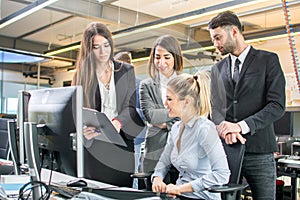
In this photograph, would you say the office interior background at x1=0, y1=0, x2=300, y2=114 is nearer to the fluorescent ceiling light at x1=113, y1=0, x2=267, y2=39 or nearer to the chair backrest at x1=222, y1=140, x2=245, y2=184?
the fluorescent ceiling light at x1=113, y1=0, x2=267, y2=39

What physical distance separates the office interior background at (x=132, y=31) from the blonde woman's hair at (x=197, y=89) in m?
0.10

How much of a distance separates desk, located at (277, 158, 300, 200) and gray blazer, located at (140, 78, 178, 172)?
5.79 ft

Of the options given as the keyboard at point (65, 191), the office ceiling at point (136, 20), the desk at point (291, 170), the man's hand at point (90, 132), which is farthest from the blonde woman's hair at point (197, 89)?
the desk at point (291, 170)

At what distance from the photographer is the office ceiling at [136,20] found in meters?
2.71

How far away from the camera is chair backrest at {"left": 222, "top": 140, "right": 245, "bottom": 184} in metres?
1.52

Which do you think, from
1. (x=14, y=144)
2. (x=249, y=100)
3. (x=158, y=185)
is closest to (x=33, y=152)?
(x=14, y=144)

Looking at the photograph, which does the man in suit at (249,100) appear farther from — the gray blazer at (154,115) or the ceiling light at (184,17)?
the ceiling light at (184,17)

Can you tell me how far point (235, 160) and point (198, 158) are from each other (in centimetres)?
17

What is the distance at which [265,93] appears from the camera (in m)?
1.62

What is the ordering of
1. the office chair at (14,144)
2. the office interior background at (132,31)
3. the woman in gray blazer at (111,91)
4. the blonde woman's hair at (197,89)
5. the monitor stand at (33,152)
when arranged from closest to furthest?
the monitor stand at (33,152) → the office chair at (14,144) → the blonde woman's hair at (197,89) → the woman in gray blazer at (111,91) → the office interior background at (132,31)

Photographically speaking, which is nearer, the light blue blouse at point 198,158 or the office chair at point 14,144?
the light blue blouse at point 198,158

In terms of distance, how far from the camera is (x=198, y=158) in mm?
1586

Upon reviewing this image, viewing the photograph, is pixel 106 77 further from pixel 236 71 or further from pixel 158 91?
pixel 236 71

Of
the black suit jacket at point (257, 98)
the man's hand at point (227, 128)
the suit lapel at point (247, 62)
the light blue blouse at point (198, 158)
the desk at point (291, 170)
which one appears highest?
the suit lapel at point (247, 62)
